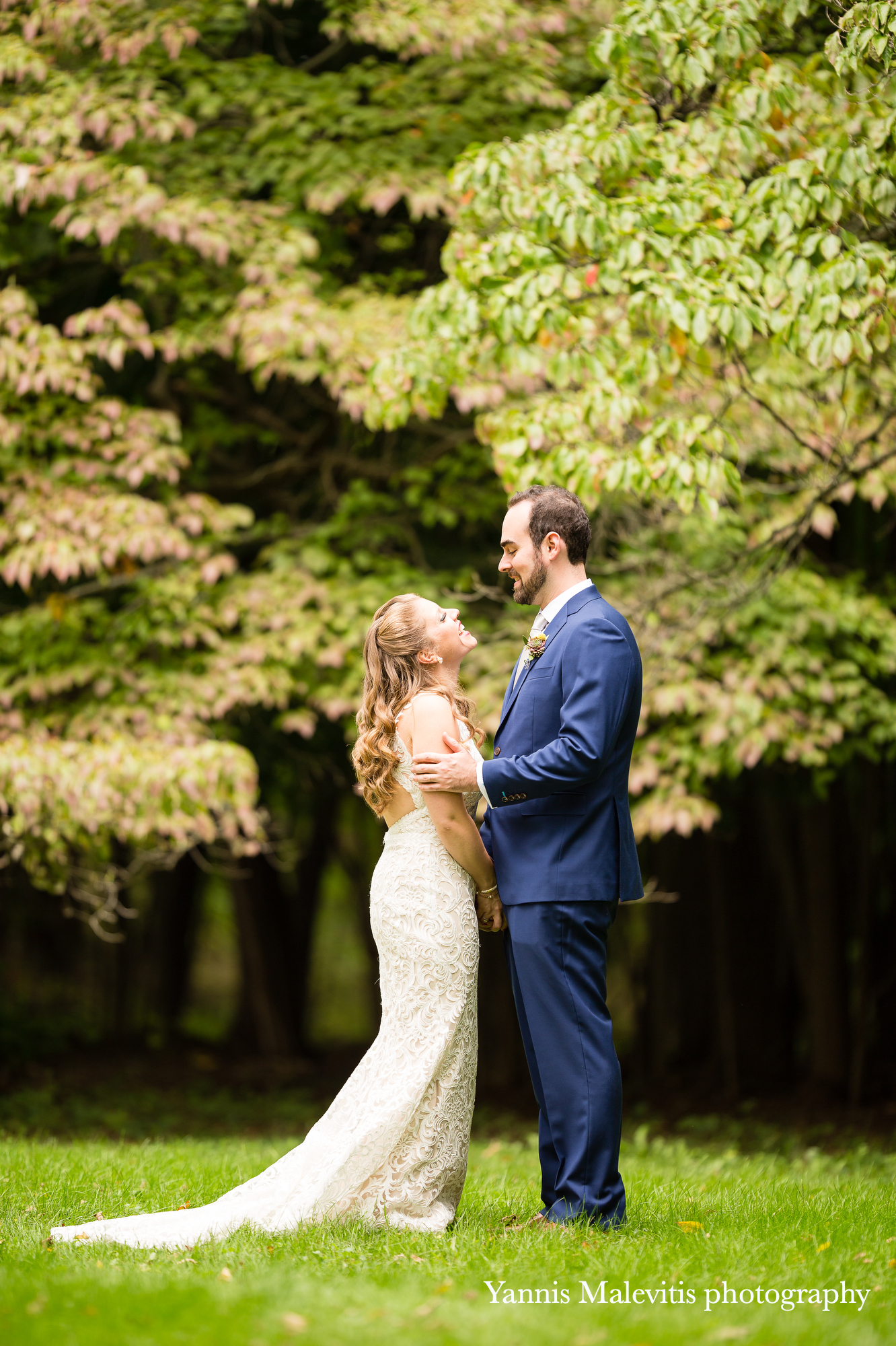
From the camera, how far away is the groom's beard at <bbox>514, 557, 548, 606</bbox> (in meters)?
4.30

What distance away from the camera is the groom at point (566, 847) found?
13.0ft

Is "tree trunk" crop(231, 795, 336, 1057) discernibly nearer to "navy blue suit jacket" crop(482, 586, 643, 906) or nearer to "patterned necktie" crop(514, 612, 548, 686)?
"patterned necktie" crop(514, 612, 548, 686)

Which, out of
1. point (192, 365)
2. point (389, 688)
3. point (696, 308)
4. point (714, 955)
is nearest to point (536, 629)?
point (389, 688)

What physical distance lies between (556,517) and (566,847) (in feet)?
3.76

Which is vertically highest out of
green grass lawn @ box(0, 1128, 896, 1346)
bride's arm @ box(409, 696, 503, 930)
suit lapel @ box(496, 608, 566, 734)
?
suit lapel @ box(496, 608, 566, 734)

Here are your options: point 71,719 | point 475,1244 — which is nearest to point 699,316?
point 475,1244

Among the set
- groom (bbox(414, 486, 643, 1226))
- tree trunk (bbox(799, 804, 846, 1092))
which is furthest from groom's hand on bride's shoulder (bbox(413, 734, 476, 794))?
tree trunk (bbox(799, 804, 846, 1092))

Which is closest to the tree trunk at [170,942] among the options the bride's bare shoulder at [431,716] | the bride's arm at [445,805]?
the bride's arm at [445,805]

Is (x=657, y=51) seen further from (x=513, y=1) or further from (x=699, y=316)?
(x=513, y=1)

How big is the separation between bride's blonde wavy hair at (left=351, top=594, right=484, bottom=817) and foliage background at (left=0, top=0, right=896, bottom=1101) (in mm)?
1838

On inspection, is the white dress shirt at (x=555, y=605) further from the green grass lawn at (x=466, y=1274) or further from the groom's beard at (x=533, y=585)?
the green grass lawn at (x=466, y=1274)

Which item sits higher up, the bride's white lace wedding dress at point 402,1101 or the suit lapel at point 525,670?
the suit lapel at point 525,670

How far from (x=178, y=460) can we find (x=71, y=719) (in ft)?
6.18

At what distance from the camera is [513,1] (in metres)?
7.80
